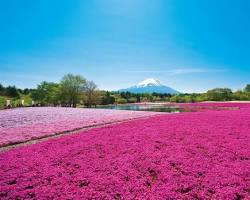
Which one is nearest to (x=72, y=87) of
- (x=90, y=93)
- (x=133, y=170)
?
(x=90, y=93)

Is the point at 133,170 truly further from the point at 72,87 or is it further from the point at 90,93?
the point at 90,93

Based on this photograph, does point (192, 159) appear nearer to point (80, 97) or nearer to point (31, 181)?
point (31, 181)

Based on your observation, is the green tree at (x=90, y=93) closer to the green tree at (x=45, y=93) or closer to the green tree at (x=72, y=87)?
the green tree at (x=72, y=87)

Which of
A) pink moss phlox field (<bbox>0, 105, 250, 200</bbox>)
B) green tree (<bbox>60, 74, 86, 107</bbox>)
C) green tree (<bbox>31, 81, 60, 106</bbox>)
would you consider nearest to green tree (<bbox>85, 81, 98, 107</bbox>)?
green tree (<bbox>60, 74, 86, 107</bbox>)

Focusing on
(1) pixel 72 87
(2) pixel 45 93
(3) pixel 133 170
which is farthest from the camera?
(2) pixel 45 93

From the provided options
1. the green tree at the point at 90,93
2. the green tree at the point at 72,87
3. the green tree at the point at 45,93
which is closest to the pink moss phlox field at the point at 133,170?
the green tree at the point at 72,87

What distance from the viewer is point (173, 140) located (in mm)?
14359

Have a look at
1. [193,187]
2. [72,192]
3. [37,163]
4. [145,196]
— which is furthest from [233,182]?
[37,163]

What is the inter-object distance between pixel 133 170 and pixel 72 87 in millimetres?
79892

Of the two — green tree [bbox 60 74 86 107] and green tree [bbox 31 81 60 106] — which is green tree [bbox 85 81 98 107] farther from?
green tree [bbox 31 81 60 106]

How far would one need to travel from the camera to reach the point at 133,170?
9.52 meters

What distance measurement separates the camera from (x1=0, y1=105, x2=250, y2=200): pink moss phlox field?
763cm

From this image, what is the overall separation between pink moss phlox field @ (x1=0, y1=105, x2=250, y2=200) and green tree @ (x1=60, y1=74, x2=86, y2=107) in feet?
240

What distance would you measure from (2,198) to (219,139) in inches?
483
